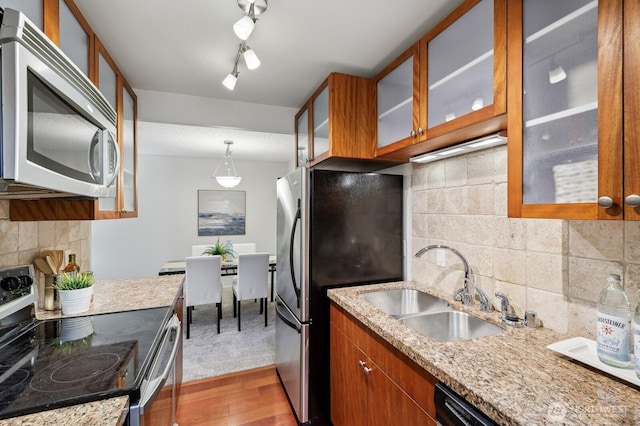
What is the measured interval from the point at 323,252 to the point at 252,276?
197cm

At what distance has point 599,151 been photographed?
32.3 inches

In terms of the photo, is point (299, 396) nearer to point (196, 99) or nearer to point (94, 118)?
point (94, 118)

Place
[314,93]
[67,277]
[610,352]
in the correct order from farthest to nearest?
1. [314,93]
2. [67,277]
3. [610,352]

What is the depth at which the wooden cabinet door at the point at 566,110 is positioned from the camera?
2.60ft

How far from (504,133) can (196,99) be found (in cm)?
229

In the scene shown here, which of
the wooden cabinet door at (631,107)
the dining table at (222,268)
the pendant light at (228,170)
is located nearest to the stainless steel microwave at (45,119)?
the wooden cabinet door at (631,107)

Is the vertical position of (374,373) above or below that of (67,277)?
below

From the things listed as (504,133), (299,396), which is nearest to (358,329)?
(299,396)

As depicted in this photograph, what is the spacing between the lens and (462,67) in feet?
4.31

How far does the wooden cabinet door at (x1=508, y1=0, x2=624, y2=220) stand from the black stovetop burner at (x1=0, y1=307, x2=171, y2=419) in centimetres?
139

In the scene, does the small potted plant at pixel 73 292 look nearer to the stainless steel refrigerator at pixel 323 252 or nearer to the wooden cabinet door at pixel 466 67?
the stainless steel refrigerator at pixel 323 252

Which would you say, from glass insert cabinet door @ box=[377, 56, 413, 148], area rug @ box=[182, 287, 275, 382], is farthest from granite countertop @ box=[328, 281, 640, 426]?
area rug @ box=[182, 287, 275, 382]

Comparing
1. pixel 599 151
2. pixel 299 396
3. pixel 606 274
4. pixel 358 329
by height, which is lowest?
pixel 299 396

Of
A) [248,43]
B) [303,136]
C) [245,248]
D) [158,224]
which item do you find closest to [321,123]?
[303,136]
